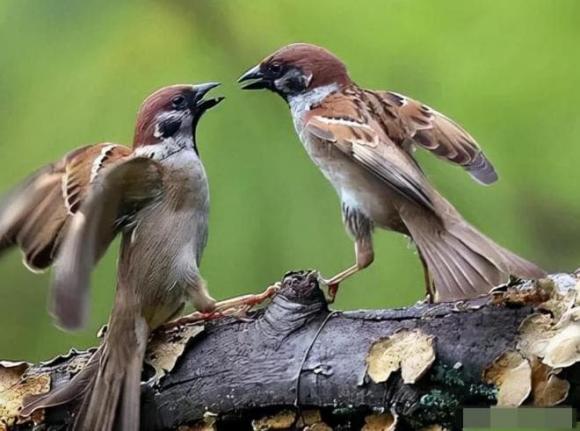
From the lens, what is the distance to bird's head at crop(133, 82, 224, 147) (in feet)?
3.98

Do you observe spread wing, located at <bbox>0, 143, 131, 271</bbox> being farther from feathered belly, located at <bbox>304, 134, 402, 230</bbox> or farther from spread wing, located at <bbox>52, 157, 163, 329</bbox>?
feathered belly, located at <bbox>304, 134, 402, 230</bbox>

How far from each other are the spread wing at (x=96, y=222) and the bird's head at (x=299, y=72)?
0.16 metres

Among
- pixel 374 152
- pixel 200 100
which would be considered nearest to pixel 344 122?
pixel 374 152

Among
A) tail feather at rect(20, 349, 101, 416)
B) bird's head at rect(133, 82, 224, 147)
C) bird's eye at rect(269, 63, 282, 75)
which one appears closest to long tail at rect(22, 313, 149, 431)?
tail feather at rect(20, 349, 101, 416)

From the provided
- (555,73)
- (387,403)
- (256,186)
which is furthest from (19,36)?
(387,403)

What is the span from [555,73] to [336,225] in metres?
0.38

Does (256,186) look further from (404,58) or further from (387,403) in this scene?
(387,403)

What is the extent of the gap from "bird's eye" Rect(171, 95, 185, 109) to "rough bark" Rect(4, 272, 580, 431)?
0.26m

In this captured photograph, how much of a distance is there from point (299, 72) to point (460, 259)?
0.30 m

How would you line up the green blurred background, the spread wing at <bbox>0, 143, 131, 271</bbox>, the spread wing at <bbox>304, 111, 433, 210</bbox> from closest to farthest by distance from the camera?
the spread wing at <bbox>304, 111, 433, 210</bbox>
the spread wing at <bbox>0, 143, 131, 271</bbox>
the green blurred background

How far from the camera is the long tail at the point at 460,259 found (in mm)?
1021

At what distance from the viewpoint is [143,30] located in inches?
61.9

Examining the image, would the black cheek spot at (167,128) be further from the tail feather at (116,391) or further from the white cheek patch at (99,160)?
the tail feather at (116,391)

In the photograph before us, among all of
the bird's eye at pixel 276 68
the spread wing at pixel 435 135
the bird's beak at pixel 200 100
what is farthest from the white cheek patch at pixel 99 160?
the spread wing at pixel 435 135
